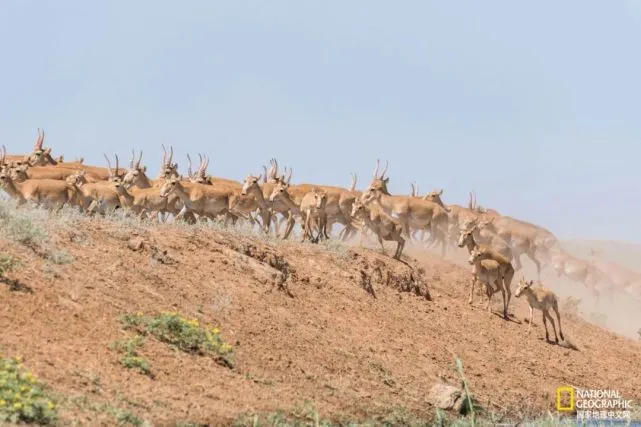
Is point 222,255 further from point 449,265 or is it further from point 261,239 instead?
point 449,265

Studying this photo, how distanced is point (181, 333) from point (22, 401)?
5.06 meters

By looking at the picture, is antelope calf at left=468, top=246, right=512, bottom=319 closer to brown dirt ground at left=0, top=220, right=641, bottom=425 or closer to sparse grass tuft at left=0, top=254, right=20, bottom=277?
brown dirt ground at left=0, top=220, right=641, bottom=425

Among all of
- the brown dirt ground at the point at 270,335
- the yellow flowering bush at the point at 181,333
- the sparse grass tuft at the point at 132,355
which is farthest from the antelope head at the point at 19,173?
the sparse grass tuft at the point at 132,355

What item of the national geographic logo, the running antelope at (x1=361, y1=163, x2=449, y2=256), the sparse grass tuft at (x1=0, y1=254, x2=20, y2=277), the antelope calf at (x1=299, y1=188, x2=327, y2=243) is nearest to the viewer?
the sparse grass tuft at (x1=0, y1=254, x2=20, y2=277)

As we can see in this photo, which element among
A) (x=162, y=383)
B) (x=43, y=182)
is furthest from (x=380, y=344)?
(x=43, y=182)

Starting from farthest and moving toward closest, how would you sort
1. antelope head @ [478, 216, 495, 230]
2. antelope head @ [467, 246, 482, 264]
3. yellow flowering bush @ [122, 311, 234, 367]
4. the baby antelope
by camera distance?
antelope head @ [478, 216, 495, 230]
antelope head @ [467, 246, 482, 264]
the baby antelope
yellow flowering bush @ [122, 311, 234, 367]

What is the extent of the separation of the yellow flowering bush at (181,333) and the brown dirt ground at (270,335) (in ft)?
0.99

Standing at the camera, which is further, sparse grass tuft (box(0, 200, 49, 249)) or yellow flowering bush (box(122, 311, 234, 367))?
sparse grass tuft (box(0, 200, 49, 249))

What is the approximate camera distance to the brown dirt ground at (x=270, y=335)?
15.1 meters

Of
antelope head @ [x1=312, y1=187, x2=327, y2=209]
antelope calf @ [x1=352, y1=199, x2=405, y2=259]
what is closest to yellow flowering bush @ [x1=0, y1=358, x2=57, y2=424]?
antelope calf @ [x1=352, y1=199, x2=405, y2=259]

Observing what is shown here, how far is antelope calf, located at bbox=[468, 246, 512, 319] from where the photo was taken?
28969mm

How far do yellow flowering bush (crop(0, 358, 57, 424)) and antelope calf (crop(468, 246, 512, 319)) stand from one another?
1747 cm

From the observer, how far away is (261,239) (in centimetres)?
2616

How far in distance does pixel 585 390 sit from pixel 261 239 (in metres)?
8.26
